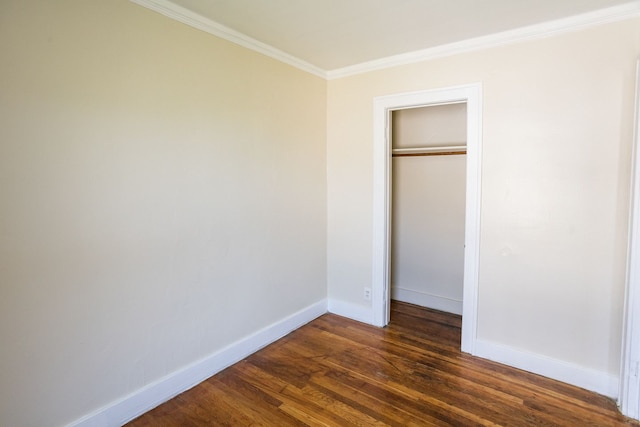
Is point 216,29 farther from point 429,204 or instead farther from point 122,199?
point 429,204

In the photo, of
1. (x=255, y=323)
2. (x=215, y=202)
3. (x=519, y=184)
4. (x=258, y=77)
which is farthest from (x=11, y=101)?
(x=519, y=184)

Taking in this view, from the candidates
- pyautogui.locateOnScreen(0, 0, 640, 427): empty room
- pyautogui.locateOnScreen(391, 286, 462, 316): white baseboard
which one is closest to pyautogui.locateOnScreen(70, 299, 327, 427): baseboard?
pyautogui.locateOnScreen(0, 0, 640, 427): empty room

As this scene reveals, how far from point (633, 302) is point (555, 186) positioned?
831 millimetres

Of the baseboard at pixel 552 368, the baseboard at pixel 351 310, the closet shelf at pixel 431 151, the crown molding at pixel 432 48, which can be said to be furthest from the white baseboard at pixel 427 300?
the crown molding at pixel 432 48

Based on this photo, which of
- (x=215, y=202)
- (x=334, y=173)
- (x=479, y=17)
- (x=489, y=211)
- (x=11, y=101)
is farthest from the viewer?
(x=334, y=173)

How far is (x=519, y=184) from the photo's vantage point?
2.57 metres

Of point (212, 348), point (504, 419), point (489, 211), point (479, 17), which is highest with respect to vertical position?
point (479, 17)

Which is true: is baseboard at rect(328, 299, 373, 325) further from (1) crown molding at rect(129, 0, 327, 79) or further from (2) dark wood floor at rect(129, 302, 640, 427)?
(1) crown molding at rect(129, 0, 327, 79)

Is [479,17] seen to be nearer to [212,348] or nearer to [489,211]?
[489,211]

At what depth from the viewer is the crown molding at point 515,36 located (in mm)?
2174

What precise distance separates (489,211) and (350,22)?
5.65 ft

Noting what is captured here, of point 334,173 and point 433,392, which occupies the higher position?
point 334,173

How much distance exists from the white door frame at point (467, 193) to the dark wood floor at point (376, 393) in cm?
39

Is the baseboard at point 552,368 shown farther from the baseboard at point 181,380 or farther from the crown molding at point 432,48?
the crown molding at point 432,48
